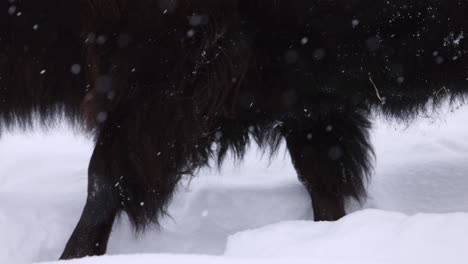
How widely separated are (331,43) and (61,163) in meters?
1.69

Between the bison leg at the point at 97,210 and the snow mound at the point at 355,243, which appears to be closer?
the snow mound at the point at 355,243

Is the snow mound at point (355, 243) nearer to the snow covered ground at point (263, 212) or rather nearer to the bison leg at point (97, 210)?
the snow covered ground at point (263, 212)

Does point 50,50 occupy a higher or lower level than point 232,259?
higher

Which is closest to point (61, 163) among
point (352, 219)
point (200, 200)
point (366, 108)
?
point (200, 200)

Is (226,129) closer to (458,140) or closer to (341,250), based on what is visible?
(341,250)

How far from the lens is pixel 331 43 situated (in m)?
2.08

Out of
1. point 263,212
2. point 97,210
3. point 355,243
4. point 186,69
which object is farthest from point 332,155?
point 355,243

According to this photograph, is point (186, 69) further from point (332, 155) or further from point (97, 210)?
point (332, 155)

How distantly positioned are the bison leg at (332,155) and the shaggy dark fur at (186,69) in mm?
302

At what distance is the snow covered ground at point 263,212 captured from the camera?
1.17 m

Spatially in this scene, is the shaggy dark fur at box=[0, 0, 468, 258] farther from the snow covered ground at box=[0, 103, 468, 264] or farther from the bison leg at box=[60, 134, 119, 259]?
the snow covered ground at box=[0, 103, 468, 264]

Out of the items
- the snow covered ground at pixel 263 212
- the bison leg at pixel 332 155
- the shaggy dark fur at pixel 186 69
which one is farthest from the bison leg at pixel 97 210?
the bison leg at pixel 332 155

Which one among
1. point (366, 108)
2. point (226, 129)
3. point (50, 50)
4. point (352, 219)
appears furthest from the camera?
point (366, 108)

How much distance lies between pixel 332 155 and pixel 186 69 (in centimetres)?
93
